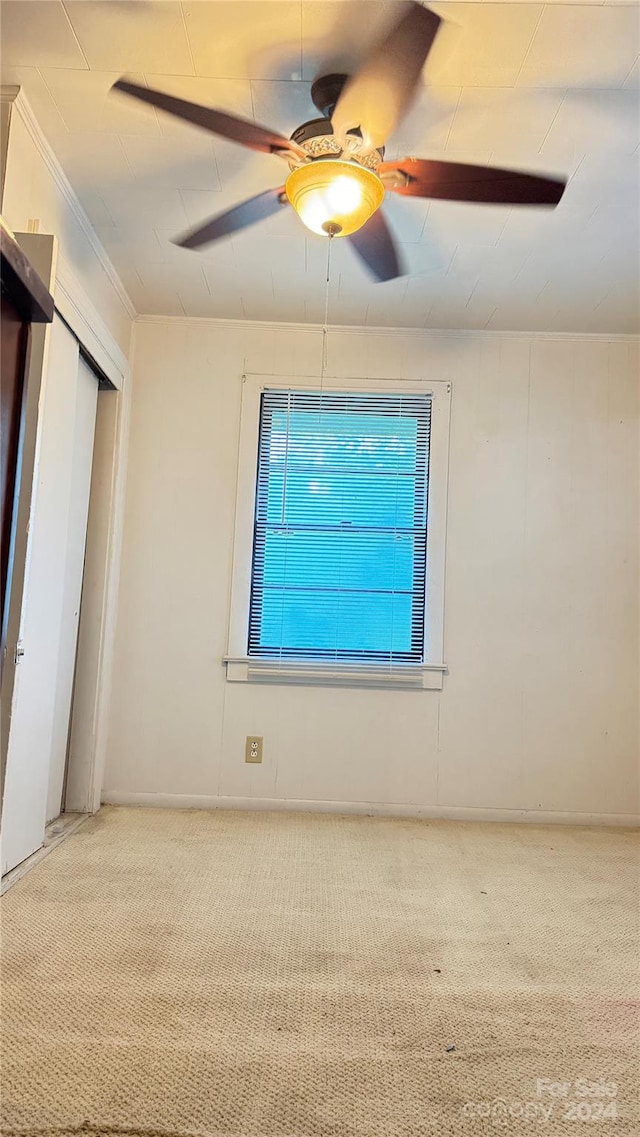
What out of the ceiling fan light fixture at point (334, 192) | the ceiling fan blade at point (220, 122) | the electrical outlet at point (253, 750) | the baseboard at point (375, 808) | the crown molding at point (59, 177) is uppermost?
the crown molding at point (59, 177)

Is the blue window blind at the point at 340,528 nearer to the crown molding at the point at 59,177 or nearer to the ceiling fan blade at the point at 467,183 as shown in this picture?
the crown molding at the point at 59,177

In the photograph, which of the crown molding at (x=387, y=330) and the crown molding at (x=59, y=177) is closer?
the crown molding at (x=59, y=177)

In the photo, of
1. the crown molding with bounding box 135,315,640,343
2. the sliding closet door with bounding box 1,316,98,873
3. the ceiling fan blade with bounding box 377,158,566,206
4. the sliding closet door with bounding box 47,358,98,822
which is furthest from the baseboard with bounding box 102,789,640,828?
the ceiling fan blade with bounding box 377,158,566,206

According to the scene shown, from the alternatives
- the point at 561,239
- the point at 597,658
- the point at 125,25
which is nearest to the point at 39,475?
the point at 125,25

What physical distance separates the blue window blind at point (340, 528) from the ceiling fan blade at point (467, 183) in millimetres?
1361

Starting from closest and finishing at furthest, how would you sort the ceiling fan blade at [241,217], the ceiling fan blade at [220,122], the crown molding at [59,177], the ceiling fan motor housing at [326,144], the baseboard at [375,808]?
the ceiling fan blade at [220,122] < the ceiling fan motor housing at [326,144] < the crown molding at [59,177] < the ceiling fan blade at [241,217] < the baseboard at [375,808]

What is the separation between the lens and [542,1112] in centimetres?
127

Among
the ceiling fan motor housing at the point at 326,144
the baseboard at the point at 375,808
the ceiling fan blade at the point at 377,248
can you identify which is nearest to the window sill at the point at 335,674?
the baseboard at the point at 375,808

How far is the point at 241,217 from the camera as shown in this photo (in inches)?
92.7

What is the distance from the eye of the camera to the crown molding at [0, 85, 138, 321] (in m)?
1.99

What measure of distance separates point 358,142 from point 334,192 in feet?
0.62

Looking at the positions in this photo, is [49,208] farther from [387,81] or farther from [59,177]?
[387,81]

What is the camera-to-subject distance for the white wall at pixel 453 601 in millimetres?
3320

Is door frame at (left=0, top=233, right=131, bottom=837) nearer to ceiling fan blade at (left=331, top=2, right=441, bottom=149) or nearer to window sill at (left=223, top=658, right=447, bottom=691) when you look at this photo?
window sill at (left=223, top=658, right=447, bottom=691)
